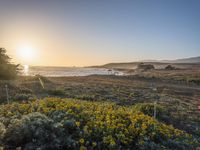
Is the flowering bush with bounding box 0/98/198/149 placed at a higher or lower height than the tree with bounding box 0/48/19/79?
lower

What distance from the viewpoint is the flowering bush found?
12.5 feet

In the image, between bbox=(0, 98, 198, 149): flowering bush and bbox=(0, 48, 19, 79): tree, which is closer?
bbox=(0, 98, 198, 149): flowering bush

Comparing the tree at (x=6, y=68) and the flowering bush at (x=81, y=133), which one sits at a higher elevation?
the tree at (x=6, y=68)

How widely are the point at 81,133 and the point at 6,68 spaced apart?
32.6 ft

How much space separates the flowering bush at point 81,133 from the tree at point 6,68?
784cm

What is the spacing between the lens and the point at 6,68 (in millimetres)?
12297

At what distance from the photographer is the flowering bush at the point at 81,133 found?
12.5 feet

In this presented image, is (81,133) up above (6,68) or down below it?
below

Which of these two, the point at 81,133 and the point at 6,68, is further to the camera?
the point at 6,68

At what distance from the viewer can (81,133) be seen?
4.11 meters

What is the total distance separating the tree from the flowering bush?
7.84m

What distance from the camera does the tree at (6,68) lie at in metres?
12.2

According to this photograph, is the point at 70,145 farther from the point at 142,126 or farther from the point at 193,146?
the point at 193,146

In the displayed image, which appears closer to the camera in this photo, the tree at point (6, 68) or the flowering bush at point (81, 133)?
the flowering bush at point (81, 133)
